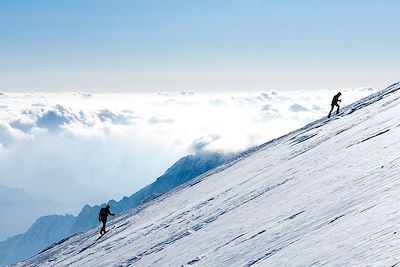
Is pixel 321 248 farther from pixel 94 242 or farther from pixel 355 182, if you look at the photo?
pixel 94 242

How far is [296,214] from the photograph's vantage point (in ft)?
62.5

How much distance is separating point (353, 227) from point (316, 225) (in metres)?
2.60

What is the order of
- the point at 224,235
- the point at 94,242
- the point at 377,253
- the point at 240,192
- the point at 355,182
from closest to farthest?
the point at 377,253 → the point at 355,182 → the point at 224,235 → the point at 240,192 → the point at 94,242

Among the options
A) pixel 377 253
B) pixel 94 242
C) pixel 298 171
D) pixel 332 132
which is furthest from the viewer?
pixel 94 242

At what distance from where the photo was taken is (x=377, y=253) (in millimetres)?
11000

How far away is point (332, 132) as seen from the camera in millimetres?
37344

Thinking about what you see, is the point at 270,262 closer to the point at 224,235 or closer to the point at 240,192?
the point at 224,235

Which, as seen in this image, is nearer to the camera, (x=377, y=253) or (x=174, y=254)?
(x=377, y=253)

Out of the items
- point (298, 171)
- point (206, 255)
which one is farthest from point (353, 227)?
point (298, 171)

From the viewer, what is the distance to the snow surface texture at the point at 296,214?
1340 cm

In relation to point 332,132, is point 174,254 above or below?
below

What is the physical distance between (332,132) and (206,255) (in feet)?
70.6

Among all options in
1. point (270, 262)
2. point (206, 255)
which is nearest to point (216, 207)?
point (206, 255)

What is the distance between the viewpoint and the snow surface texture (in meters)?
13.4
